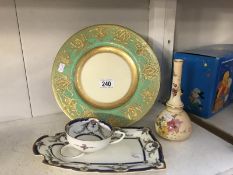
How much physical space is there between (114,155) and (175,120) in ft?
0.64

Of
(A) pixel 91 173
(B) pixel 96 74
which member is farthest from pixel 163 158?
(B) pixel 96 74

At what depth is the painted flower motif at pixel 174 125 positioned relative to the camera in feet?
2.20

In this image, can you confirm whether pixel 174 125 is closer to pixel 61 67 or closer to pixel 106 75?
pixel 106 75

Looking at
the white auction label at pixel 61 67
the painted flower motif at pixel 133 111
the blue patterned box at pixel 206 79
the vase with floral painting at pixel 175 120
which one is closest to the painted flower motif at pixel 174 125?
the vase with floral painting at pixel 175 120

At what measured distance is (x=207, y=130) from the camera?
2.52 ft

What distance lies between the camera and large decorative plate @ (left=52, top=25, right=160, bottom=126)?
27.8 inches

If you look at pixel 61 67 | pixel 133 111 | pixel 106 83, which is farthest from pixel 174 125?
pixel 61 67

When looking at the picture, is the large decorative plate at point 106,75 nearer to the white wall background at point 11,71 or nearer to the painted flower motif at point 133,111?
the painted flower motif at point 133,111

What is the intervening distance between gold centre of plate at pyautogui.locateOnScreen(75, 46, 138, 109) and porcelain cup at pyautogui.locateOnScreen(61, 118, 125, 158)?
0.29 feet

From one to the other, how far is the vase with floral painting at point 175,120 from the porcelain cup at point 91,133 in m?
0.12

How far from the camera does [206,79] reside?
81 cm

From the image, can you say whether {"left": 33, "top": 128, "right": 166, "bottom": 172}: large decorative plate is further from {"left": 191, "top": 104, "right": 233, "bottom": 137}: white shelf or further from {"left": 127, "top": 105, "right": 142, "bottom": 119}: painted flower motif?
{"left": 191, "top": 104, "right": 233, "bottom": 137}: white shelf

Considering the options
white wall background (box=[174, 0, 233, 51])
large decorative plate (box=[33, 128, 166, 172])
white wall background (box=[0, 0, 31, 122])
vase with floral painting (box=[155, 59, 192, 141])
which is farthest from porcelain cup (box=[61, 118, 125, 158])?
white wall background (box=[174, 0, 233, 51])

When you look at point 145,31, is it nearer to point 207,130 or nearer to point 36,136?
point 207,130
